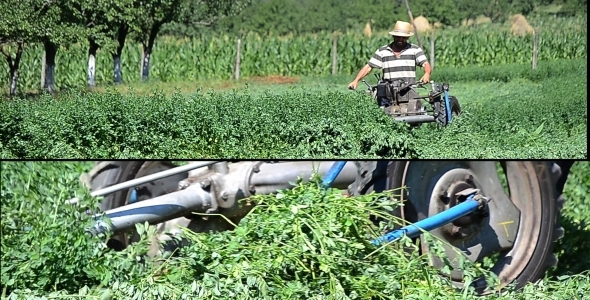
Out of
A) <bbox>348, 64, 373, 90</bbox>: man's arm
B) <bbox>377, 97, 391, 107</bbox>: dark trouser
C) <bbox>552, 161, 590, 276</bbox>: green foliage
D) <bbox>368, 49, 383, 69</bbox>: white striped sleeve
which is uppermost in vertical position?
<bbox>368, 49, 383, 69</bbox>: white striped sleeve

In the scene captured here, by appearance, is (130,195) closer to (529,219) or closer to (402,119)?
(402,119)

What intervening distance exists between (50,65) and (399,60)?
1.89 metres

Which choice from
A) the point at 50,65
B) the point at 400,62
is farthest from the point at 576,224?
the point at 50,65

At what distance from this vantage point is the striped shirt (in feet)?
16.5

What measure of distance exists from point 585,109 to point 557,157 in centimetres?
30

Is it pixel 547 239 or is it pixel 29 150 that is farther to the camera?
pixel 547 239

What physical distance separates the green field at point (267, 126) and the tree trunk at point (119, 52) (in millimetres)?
89

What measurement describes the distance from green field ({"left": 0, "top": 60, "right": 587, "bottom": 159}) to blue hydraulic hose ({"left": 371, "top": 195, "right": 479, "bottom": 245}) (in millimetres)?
288

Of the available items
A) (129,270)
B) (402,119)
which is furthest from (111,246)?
(402,119)

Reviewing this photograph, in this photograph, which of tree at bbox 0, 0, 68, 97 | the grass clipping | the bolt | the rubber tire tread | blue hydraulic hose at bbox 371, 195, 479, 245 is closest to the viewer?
the grass clipping

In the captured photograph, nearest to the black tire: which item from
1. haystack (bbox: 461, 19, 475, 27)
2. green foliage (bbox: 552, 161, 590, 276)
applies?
haystack (bbox: 461, 19, 475, 27)

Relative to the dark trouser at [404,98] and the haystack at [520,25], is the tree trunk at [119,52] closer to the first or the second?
the dark trouser at [404,98]

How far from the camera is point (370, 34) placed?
198 inches

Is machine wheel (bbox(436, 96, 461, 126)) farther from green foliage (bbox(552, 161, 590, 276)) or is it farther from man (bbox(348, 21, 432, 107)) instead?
green foliage (bbox(552, 161, 590, 276))
